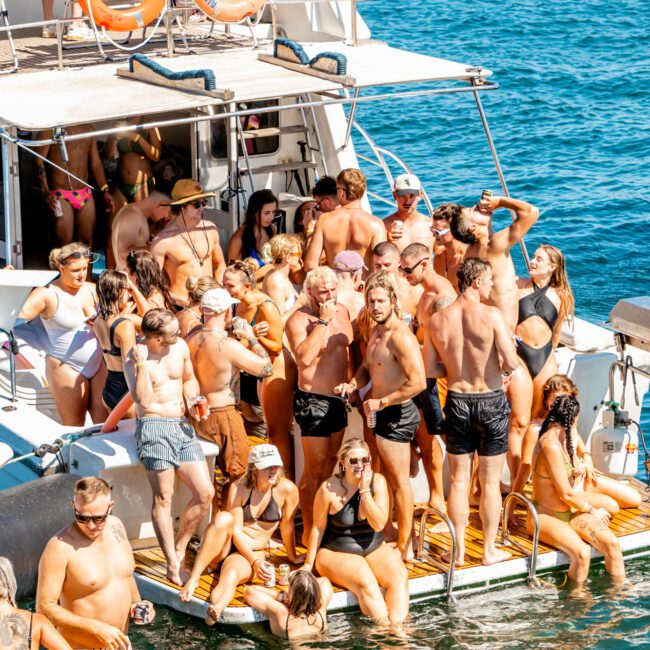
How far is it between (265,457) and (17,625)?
222 centimetres

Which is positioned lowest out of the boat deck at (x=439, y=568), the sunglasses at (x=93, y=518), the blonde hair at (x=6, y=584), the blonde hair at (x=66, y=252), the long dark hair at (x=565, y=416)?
the boat deck at (x=439, y=568)

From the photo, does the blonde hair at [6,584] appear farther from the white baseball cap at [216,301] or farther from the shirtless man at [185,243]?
the shirtless man at [185,243]

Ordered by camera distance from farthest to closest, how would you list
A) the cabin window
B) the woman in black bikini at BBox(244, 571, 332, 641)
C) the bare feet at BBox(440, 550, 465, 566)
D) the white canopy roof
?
the cabin window
the white canopy roof
the bare feet at BBox(440, 550, 465, 566)
the woman in black bikini at BBox(244, 571, 332, 641)

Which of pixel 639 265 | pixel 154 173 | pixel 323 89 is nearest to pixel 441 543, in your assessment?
pixel 323 89

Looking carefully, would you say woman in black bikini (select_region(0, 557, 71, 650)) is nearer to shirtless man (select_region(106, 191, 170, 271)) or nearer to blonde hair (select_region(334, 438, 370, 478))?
blonde hair (select_region(334, 438, 370, 478))

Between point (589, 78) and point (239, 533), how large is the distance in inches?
901

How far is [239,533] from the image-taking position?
8.14 meters

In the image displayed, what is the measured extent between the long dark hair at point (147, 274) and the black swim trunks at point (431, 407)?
187 cm

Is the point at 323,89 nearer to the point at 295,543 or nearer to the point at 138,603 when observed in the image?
the point at 295,543

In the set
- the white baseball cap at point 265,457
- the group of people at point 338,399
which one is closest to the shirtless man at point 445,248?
the group of people at point 338,399

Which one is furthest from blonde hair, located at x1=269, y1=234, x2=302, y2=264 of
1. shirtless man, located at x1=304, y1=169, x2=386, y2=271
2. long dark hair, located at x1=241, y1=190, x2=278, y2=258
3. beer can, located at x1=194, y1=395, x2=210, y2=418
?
beer can, located at x1=194, y1=395, x2=210, y2=418

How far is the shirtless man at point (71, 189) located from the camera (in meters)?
10.6

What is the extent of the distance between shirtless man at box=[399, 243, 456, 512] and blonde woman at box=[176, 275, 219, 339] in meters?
1.38

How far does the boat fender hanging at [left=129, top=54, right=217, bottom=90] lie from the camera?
30.5 feet
